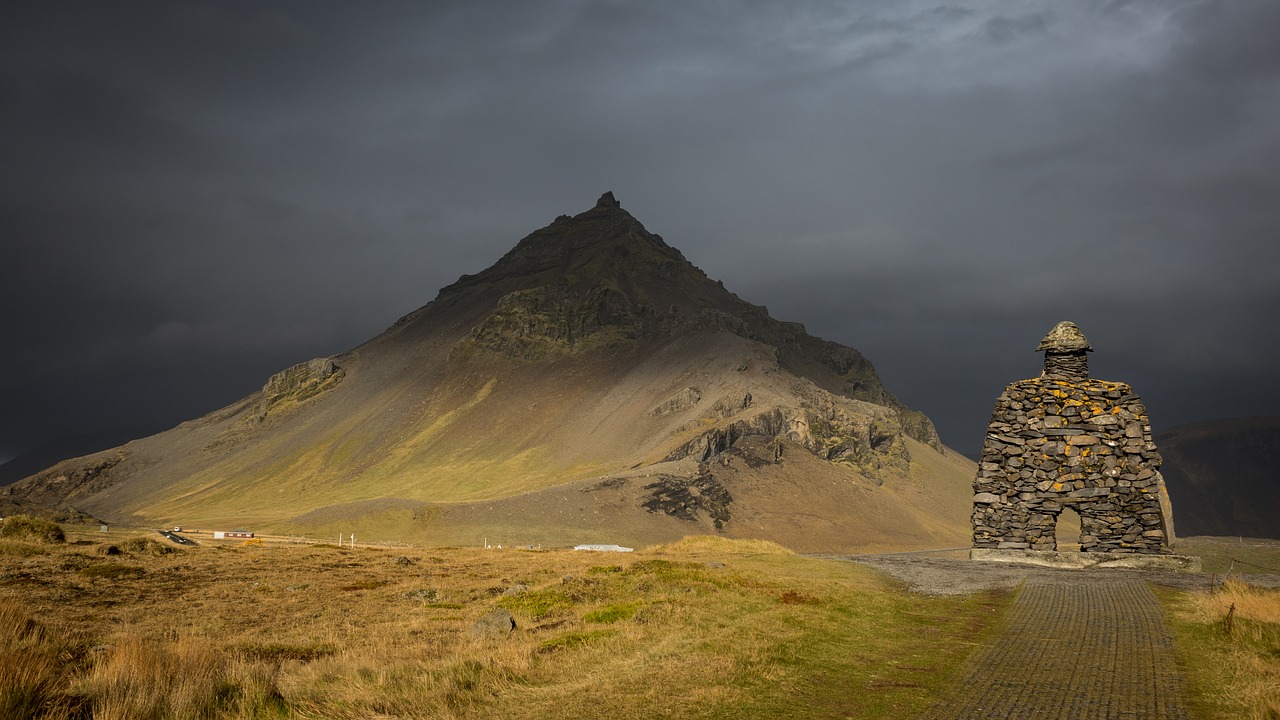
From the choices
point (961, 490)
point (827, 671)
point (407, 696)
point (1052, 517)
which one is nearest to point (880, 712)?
point (827, 671)

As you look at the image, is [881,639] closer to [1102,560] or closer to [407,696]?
[407,696]

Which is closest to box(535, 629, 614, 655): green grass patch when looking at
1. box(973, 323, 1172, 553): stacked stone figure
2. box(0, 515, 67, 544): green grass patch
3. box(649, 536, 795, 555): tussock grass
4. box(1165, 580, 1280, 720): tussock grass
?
box(1165, 580, 1280, 720): tussock grass

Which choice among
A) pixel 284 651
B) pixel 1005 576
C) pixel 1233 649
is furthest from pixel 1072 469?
pixel 284 651

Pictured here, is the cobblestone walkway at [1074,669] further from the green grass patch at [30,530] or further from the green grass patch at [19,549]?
the green grass patch at [30,530]

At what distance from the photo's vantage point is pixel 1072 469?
3294cm

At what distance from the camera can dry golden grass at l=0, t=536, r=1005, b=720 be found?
11.0m

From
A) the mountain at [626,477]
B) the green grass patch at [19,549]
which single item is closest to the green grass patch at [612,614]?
the green grass patch at [19,549]

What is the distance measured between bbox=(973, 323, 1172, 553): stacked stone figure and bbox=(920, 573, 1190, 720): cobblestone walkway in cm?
1406

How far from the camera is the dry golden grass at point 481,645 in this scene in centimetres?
1095

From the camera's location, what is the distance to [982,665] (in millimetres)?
13258

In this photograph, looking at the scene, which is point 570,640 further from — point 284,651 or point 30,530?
point 30,530

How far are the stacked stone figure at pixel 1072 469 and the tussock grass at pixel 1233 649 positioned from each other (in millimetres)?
12874

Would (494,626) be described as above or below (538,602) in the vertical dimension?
above

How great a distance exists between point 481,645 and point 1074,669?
10329mm
